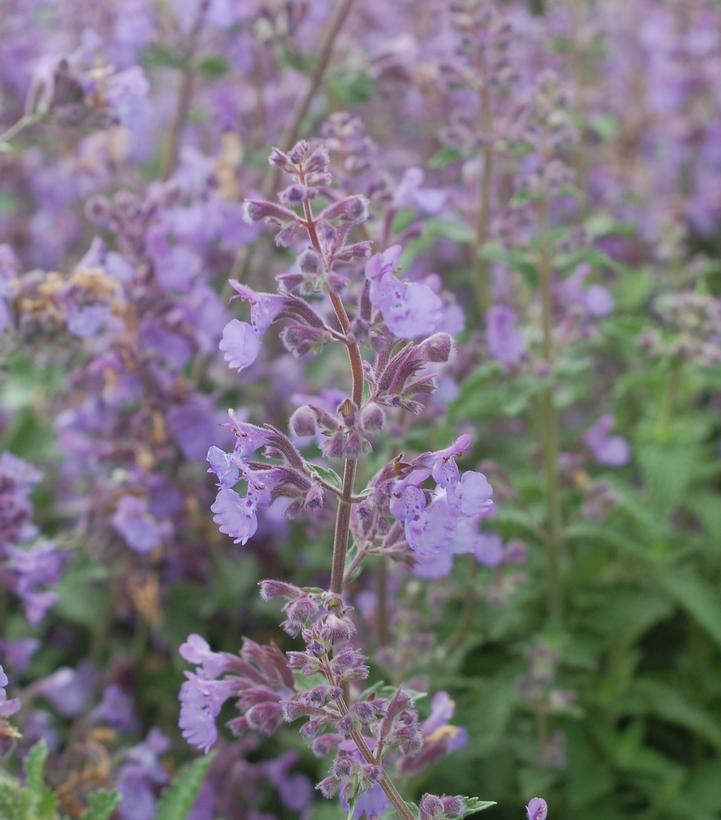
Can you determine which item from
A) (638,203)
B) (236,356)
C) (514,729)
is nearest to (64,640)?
(514,729)

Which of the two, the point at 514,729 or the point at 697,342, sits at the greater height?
the point at 697,342

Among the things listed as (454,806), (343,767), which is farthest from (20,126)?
(454,806)

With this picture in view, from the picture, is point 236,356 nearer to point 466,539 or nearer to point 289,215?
point 289,215

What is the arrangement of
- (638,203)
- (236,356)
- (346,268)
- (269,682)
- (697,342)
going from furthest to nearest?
(638,203) → (697,342) → (346,268) → (269,682) → (236,356)

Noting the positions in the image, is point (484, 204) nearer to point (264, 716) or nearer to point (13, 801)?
point (264, 716)

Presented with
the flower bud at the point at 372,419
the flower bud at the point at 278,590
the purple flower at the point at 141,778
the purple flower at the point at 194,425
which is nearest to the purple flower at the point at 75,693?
the purple flower at the point at 141,778

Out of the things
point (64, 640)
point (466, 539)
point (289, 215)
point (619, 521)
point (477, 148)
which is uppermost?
point (289, 215)
